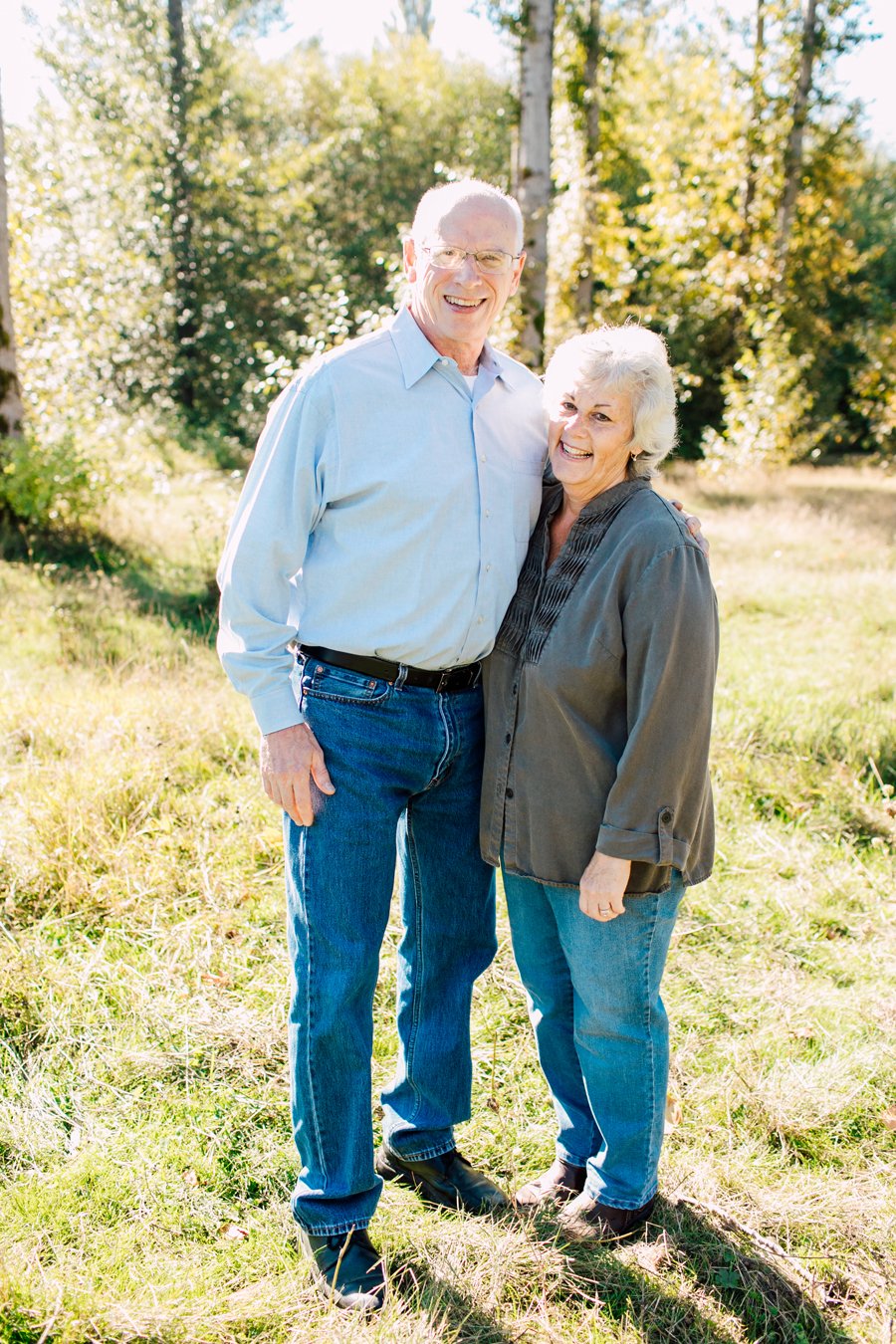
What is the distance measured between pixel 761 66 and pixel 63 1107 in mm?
17375

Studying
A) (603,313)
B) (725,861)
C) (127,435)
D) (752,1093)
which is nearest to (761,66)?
(603,313)

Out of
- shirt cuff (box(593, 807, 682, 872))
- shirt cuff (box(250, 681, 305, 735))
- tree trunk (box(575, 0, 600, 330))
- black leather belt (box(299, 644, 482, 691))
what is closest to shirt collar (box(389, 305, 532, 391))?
black leather belt (box(299, 644, 482, 691))

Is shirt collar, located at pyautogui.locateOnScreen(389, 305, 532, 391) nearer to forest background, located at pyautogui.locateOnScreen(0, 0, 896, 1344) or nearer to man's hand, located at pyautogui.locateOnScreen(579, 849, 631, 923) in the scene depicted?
man's hand, located at pyautogui.locateOnScreen(579, 849, 631, 923)

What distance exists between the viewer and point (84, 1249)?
2.36m

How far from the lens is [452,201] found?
229 centimetres

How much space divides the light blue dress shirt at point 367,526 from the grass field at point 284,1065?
124 centimetres

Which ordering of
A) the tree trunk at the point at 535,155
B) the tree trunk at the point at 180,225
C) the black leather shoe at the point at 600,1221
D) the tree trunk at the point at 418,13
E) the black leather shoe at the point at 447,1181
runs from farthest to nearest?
the tree trunk at the point at 418,13, the tree trunk at the point at 180,225, the tree trunk at the point at 535,155, the black leather shoe at the point at 447,1181, the black leather shoe at the point at 600,1221

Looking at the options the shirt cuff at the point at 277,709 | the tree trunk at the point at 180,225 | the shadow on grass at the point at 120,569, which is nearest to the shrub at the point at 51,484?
the shadow on grass at the point at 120,569

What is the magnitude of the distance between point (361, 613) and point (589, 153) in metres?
14.5

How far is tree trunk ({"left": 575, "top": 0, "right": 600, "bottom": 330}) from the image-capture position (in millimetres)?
12125

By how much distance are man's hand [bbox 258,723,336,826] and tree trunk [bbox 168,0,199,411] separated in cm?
1748

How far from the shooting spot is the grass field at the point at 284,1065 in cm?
228

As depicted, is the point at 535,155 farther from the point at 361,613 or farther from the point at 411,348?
the point at 361,613

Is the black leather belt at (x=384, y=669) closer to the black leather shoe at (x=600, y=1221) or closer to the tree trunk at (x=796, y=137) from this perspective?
the black leather shoe at (x=600, y=1221)
